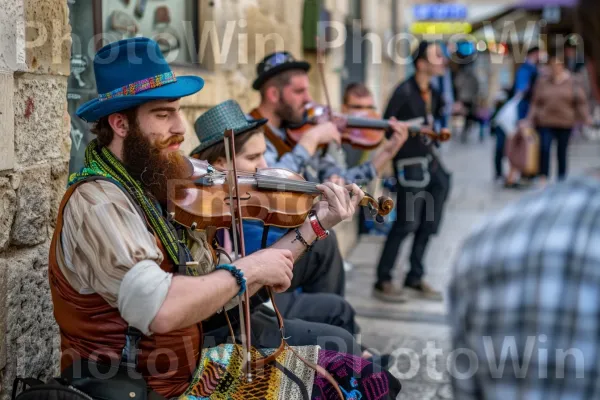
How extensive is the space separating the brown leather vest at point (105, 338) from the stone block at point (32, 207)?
15.1 inches

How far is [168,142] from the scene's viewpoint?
89.3 inches

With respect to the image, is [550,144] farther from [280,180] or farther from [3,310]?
[3,310]

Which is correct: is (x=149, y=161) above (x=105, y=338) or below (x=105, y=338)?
above

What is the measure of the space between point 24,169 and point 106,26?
1.17m

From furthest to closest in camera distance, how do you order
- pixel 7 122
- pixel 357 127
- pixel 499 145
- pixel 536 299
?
pixel 499 145
pixel 357 127
pixel 7 122
pixel 536 299

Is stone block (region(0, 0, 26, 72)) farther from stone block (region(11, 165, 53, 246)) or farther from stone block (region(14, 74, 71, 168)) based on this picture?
stone block (region(11, 165, 53, 246))

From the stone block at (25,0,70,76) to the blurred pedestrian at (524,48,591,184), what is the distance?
7.93m

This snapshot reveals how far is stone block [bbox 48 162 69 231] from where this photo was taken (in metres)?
2.63

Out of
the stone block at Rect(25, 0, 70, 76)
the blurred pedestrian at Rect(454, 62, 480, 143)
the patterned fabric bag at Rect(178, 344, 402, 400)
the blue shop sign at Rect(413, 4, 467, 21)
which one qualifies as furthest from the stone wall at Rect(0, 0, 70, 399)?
the blue shop sign at Rect(413, 4, 467, 21)

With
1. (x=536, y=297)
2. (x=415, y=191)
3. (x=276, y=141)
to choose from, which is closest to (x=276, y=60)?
(x=276, y=141)

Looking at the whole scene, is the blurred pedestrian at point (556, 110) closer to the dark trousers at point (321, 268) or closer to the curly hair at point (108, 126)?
the dark trousers at point (321, 268)

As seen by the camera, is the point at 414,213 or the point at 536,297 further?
the point at 414,213

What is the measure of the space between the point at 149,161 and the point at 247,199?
54cm

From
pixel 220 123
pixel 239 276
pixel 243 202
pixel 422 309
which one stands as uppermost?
pixel 220 123
